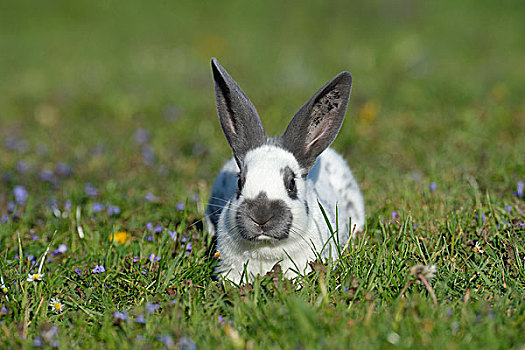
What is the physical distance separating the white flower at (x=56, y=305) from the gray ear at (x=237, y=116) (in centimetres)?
136

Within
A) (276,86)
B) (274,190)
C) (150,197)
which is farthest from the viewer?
(276,86)

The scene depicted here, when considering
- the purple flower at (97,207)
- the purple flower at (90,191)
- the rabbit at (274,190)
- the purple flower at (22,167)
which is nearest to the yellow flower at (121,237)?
the purple flower at (97,207)

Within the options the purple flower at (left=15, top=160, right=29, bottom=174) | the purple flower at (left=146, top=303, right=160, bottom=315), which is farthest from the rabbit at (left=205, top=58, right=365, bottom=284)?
the purple flower at (left=15, top=160, right=29, bottom=174)

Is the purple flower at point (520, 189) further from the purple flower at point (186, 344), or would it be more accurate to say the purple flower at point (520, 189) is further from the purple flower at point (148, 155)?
the purple flower at point (148, 155)

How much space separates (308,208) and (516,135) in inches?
131

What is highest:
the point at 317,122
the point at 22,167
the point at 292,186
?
the point at 317,122

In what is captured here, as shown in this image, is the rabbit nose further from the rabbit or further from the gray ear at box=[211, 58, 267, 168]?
the gray ear at box=[211, 58, 267, 168]

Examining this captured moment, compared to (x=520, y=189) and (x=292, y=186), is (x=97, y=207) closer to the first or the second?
(x=292, y=186)

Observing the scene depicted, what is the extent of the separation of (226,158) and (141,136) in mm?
1245

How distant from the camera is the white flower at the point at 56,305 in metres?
3.23

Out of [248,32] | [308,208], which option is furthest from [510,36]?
[308,208]

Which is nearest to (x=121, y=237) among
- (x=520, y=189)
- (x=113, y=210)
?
(x=113, y=210)

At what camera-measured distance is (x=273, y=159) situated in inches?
141

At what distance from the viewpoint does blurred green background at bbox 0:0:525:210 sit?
5.65 m
